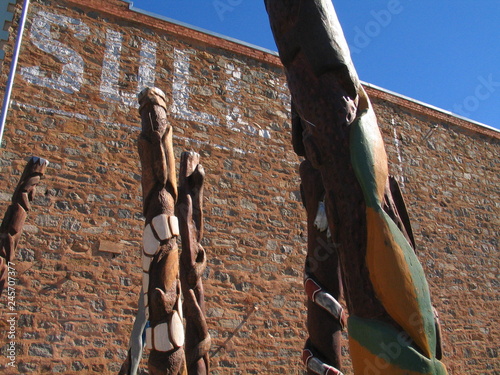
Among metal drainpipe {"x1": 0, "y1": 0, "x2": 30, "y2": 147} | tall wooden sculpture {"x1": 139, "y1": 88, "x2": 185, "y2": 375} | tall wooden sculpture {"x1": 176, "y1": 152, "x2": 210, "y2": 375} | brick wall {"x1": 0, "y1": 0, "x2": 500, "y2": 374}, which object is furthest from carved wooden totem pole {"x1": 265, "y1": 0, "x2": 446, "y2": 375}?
metal drainpipe {"x1": 0, "y1": 0, "x2": 30, "y2": 147}

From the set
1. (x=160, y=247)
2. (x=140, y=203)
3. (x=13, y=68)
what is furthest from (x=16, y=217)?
(x=13, y=68)

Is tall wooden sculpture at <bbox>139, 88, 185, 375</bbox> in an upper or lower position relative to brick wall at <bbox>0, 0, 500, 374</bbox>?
lower

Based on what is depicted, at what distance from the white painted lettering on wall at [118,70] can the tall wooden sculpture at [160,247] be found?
14.8 ft

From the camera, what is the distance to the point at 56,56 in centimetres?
729

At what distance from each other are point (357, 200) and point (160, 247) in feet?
5.77

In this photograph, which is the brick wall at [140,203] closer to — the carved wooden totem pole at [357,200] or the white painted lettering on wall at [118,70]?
the white painted lettering on wall at [118,70]

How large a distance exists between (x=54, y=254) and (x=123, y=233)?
941 millimetres

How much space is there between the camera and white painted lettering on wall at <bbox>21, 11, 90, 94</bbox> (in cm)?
709

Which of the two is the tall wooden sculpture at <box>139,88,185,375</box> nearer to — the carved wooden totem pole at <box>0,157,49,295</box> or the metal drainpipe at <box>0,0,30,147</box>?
the carved wooden totem pole at <box>0,157,49,295</box>

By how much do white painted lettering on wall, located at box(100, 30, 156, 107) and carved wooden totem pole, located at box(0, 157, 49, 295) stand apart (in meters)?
3.02

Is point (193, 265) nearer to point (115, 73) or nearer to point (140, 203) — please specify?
point (140, 203)

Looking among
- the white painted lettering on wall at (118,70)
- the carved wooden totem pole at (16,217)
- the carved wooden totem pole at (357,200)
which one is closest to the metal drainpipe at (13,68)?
the white painted lettering on wall at (118,70)

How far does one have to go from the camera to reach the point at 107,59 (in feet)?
25.2

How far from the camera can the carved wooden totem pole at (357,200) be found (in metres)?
1.07
